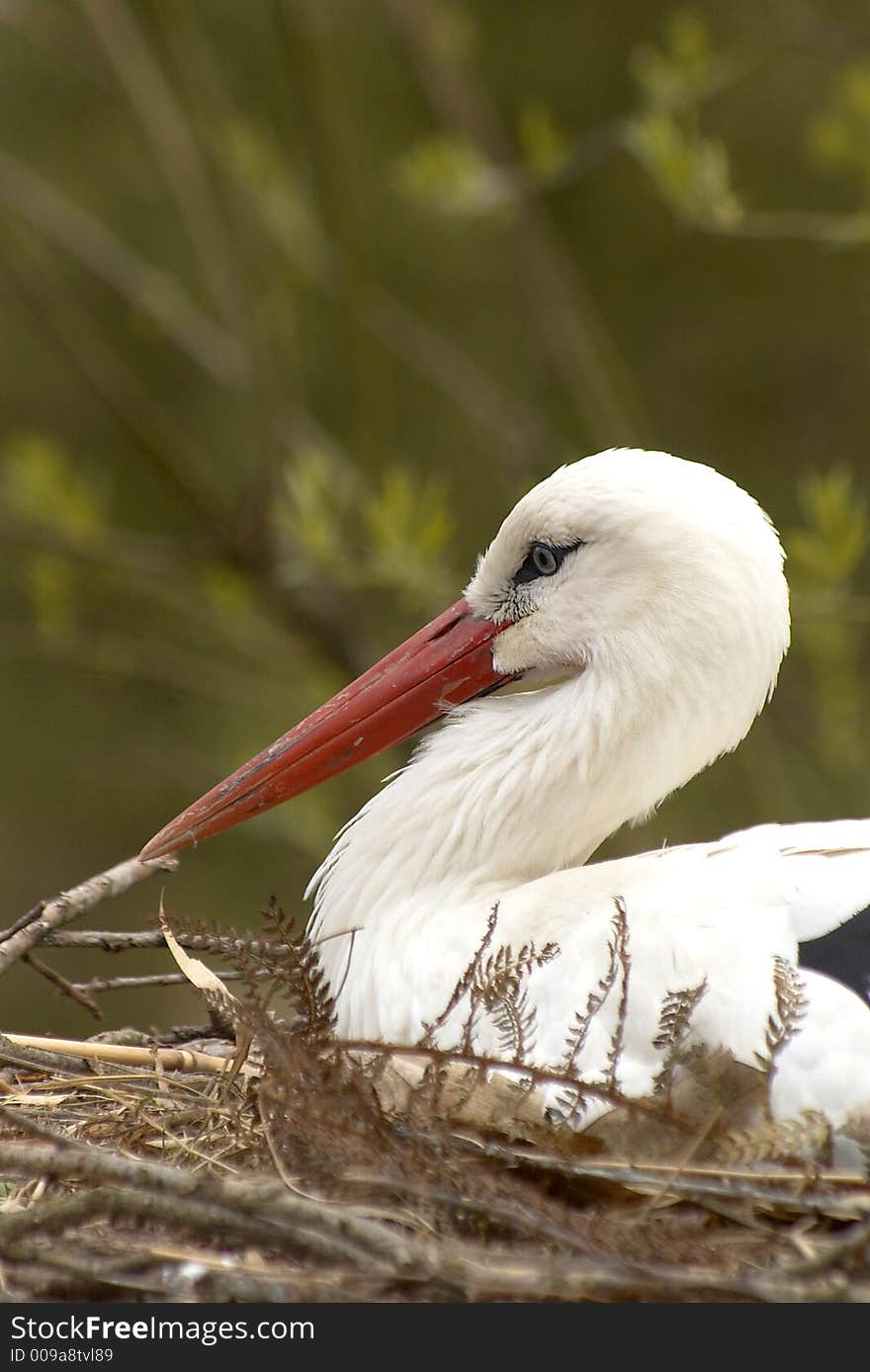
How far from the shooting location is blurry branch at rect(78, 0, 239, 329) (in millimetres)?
5461

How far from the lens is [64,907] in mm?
3211

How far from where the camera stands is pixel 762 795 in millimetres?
6043

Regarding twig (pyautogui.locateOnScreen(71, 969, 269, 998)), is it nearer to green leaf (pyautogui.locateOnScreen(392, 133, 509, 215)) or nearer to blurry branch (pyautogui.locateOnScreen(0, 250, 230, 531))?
blurry branch (pyautogui.locateOnScreen(0, 250, 230, 531))

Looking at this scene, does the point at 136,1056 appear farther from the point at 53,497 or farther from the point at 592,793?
the point at 53,497

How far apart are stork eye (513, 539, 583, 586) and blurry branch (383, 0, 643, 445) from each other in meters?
2.12

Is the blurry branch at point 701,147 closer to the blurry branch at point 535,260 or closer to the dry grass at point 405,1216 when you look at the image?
the blurry branch at point 535,260

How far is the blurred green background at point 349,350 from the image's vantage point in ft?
17.6

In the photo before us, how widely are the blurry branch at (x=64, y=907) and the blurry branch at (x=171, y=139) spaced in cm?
252

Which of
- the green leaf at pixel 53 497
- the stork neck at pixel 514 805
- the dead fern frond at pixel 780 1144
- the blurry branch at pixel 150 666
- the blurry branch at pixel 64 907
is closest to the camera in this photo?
the dead fern frond at pixel 780 1144

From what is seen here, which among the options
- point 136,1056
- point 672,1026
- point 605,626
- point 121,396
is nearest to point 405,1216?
point 672,1026

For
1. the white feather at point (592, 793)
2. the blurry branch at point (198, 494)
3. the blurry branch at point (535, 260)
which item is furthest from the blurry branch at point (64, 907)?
the blurry branch at point (535, 260)

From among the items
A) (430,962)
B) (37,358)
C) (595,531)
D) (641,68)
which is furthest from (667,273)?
(430,962)

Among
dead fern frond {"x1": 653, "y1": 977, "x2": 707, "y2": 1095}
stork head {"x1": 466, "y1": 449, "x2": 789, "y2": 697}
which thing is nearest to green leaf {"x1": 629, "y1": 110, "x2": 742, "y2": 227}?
stork head {"x1": 466, "y1": 449, "x2": 789, "y2": 697}

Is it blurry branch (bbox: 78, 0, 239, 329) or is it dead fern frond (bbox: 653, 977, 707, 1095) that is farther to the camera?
blurry branch (bbox: 78, 0, 239, 329)
